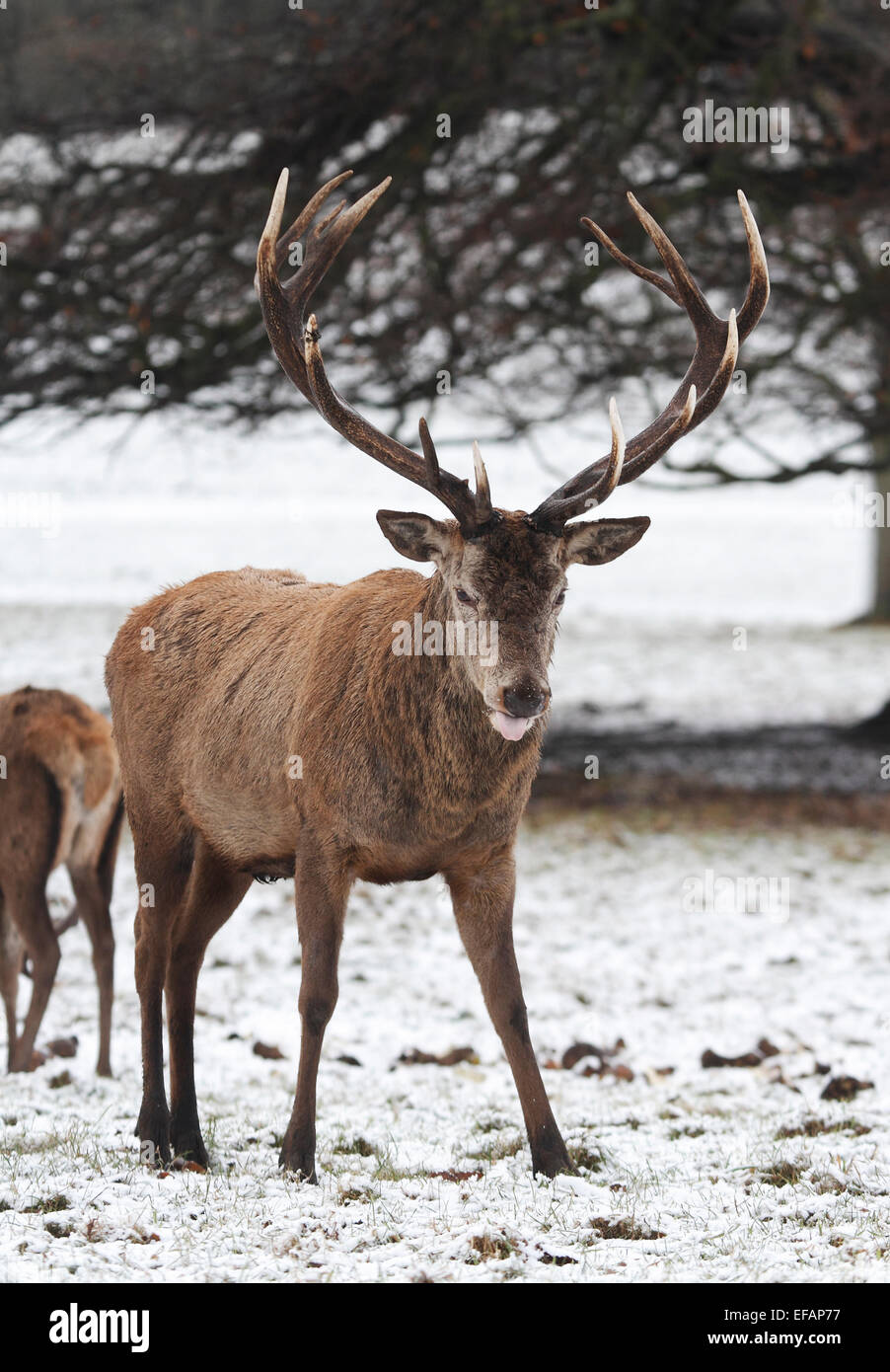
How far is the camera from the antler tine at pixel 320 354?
4426 millimetres

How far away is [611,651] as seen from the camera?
70.0ft

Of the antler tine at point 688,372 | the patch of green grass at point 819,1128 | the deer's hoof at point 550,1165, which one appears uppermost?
the antler tine at point 688,372

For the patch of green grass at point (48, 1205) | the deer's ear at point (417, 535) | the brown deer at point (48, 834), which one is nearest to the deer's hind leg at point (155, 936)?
the patch of green grass at point (48, 1205)

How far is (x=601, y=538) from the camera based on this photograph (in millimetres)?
4629

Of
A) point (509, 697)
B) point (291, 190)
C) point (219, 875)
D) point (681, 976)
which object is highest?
point (291, 190)

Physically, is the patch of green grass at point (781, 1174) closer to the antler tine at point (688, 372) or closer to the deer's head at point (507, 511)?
the deer's head at point (507, 511)

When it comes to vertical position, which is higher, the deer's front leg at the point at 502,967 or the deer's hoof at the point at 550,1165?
the deer's front leg at the point at 502,967

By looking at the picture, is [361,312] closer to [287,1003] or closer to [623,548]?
[287,1003]

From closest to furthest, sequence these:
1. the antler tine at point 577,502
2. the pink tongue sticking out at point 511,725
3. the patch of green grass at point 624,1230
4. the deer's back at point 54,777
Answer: the patch of green grass at point 624,1230 → the pink tongue sticking out at point 511,725 → the antler tine at point 577,502 → the deer's back at point 54,777

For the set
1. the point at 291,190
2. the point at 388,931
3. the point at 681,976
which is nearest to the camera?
the point at 681,976

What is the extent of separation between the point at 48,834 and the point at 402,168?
6.42 meters

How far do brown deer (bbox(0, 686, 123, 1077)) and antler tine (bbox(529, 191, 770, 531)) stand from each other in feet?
10.1
